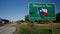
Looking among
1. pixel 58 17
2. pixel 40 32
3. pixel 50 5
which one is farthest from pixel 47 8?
pixel 58 17

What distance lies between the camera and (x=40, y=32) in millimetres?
27625

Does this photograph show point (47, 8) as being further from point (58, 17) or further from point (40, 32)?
point (58, 17)

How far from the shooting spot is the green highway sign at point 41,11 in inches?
814

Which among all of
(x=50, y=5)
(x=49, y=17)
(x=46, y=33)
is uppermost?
(x=50, y=5)

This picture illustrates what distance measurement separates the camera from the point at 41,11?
68.6ft

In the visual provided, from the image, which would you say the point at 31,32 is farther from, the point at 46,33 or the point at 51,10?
the point at 51,10

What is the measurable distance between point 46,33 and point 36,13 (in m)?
8.75

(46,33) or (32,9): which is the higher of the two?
(32,9)

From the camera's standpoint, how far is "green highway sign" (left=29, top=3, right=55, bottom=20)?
67.8ft

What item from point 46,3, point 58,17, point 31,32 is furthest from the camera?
point 58,17

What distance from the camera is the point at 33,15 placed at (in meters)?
20.9

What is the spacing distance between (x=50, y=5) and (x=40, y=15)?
5.05ft

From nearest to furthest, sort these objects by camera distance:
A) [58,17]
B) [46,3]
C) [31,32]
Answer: [46,3]
[31,32]
[58,17]

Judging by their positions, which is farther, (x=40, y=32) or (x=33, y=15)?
(x=40, y=32)
